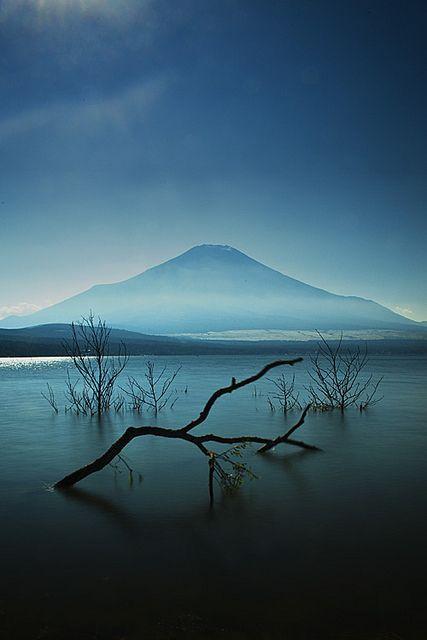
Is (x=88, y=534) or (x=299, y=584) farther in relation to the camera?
(x=88, y=534)

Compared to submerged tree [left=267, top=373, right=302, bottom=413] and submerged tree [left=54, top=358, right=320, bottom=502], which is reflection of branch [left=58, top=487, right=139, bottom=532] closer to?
submerged tree [left=54, top=358, right=320, bottom=502]

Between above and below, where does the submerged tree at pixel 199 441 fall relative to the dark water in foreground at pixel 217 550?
above

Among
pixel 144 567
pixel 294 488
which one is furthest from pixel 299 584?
pixel 294 488

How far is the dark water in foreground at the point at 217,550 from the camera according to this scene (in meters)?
4.94

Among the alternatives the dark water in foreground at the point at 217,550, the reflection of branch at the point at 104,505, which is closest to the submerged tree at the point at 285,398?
the dark water in foreground at the point at 217,550

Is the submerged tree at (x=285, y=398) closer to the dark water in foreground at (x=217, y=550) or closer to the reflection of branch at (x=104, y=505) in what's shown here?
the dark water in foreground at (x=217, y=550)

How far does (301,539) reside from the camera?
23.0ft

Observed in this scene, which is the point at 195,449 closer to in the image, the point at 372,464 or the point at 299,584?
the point at 372,464

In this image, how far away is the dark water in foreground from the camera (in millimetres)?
4938

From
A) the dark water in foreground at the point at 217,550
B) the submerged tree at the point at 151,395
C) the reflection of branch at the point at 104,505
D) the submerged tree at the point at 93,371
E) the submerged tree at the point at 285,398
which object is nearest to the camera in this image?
the dark water in foreground at the point at 217,550

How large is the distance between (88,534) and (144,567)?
4.92 ft

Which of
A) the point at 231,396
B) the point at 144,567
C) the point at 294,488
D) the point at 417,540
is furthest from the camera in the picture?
the point at 231,396

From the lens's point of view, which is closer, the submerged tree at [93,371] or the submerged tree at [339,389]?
the submerged tree at [93,371]

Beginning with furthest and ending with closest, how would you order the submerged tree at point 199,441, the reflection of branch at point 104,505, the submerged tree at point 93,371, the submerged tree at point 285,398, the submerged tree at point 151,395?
1. the submerged tree at point 151,395
2. the submerged tree at point 285,398
3. the submerged tree at point 93,371
4. the submerged tree at point 199,441
5. the reflection of branch at point 104,505
